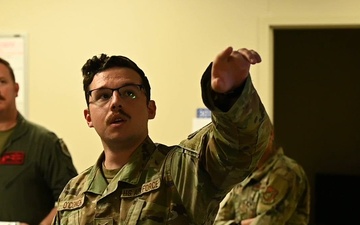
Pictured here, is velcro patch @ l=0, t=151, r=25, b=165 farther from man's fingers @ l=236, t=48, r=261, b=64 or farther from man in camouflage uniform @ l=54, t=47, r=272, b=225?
man's fingers @ l=236, t=48, r=261, b=64

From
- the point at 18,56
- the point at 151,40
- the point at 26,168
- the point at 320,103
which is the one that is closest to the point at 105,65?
the point at 26,168

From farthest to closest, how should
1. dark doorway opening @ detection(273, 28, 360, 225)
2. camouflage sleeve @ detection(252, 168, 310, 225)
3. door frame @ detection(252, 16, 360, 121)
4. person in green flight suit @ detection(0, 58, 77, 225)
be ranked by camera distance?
1. dark doorway opening @ detection(273, 28, 360, 225)
2. door frame @ detection(252, 16, 360, 121)
3. camouflage sleeve @ detection(252, 168, 310, 225)
4. person in green flight suit @ detection(0, 58, 77, 225)

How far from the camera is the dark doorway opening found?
4637 mm

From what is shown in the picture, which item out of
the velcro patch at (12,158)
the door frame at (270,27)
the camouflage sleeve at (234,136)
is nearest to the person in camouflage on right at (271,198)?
the door frame at (270,27)

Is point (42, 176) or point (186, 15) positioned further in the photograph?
point (186, 15)

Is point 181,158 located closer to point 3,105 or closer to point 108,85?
point 108,85

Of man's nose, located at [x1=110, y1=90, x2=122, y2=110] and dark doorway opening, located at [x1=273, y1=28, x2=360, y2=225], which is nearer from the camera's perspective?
man's nose, located at [x1=110, y1=90, x2=122, y2=110]

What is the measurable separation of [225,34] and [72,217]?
1.61 metres

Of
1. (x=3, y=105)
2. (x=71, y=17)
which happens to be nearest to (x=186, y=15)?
(x=71, y=17)

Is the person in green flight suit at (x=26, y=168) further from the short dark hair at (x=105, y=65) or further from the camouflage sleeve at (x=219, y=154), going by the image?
the camouflage sleeve at (x=219, y=154)

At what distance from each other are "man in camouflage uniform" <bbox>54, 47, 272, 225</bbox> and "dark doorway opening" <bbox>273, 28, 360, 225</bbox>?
3.48m

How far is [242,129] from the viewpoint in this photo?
1067 mm

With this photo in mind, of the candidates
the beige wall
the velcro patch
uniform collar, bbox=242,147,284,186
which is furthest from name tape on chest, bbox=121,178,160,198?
the beige wall

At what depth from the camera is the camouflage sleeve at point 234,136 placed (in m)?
1.04
